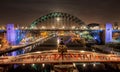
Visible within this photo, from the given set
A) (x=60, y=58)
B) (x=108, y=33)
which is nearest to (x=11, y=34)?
(x=108, y=33)

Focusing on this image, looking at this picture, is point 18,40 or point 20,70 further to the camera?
point 18,40

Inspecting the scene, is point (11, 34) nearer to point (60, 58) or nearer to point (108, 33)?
point (108, 33)

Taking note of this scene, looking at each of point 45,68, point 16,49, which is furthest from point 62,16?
point 45,68

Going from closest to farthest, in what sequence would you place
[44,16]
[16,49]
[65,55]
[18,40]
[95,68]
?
[65,55], [95,68], [16,49], [18,40], [44,16]

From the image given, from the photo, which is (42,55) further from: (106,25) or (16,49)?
(106,25)

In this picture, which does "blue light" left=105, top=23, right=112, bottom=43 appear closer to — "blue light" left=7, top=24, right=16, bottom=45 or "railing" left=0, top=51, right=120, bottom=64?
"blue light" left=7, top=24, right=16, bottom=45

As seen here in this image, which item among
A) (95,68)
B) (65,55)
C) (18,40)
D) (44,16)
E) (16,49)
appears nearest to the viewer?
(65,55)

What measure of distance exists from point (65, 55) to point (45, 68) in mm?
6281

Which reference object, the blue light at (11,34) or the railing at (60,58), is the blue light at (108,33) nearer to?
the blue light at (11,34)

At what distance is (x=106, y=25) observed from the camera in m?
91.1

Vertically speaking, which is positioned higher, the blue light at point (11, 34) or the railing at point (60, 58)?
the blue light at point (11, 34)

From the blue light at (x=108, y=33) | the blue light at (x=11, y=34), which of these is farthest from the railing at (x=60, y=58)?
the blue light at (x=108, y=33)

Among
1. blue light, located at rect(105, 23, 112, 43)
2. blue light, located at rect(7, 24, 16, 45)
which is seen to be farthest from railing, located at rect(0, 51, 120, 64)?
blue light, located at rect(105, 23, 112, 43)

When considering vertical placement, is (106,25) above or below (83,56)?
above
